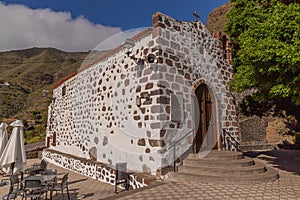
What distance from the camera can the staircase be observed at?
5512 millimetres

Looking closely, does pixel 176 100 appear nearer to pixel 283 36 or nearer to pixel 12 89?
pixel 283 36

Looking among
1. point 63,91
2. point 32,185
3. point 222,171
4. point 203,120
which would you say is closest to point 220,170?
point 222,171

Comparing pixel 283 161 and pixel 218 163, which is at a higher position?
pixel 218 163

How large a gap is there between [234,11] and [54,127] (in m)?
12.8

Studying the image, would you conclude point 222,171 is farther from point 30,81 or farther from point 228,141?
point 30,81

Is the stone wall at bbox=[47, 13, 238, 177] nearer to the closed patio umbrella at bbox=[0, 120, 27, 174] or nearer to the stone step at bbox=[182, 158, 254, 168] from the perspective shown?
the stone step at bbox=[182, 158, 254, 168]

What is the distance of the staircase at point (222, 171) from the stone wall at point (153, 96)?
51 centimetres

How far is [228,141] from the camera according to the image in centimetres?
874

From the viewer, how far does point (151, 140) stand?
6301 mm

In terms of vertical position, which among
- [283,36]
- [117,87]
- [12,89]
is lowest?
[117,87]

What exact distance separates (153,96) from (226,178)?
2946mm

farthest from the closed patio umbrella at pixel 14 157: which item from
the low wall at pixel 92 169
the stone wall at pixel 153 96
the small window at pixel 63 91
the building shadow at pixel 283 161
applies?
the building shadow at pixel 283 161

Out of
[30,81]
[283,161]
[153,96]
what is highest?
[30,81]

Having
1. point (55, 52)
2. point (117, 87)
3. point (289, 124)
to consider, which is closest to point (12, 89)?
point (55, 52)
